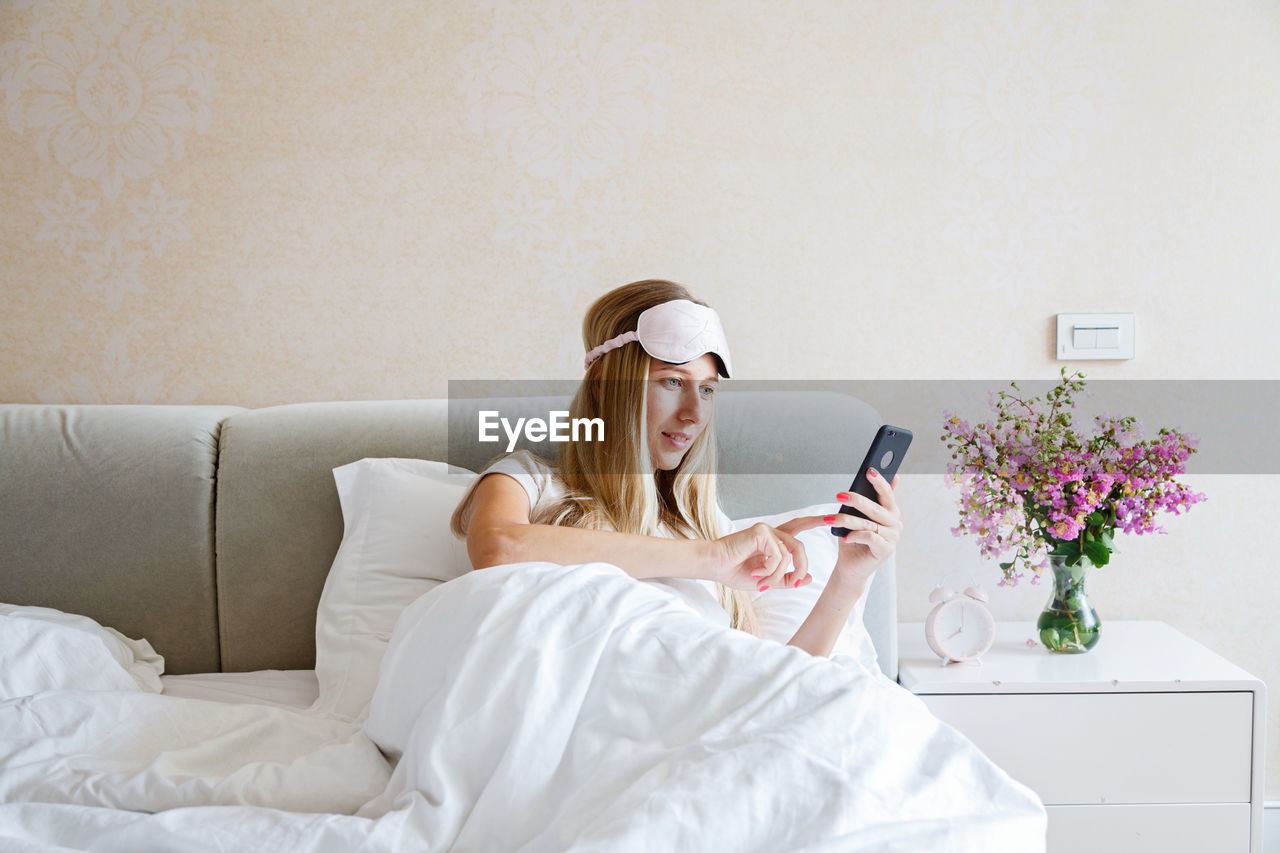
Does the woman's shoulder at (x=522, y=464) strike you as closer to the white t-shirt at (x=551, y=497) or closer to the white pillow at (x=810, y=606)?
the white t-shirt at (x=551, y=497)

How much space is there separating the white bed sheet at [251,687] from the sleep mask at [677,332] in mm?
761

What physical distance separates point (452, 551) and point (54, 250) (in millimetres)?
1028

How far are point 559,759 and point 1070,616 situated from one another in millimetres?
1084

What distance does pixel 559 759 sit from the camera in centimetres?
80

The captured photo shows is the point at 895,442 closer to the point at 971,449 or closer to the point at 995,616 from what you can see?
the point at 971,449

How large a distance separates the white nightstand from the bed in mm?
198

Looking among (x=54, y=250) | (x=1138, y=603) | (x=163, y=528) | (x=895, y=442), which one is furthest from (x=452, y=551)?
(x=1138, y=603)

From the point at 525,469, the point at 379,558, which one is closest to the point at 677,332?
the point at 525,469

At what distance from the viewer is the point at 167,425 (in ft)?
5.15

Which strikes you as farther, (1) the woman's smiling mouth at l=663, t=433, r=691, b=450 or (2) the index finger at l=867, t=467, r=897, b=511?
(1) the woman's smiling mouth at l=663, t=433, r=691, b=450

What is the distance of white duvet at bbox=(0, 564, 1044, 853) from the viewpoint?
677mm

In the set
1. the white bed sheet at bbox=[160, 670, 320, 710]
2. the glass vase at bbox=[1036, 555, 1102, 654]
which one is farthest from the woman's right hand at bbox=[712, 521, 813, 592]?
the white bed sheet at bbox=[160, 670, 320, 710]

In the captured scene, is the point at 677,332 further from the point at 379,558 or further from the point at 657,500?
the point at 379,558

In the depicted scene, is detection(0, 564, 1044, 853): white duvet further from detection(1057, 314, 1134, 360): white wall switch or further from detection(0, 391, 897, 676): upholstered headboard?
detection(1057, 314, 1134, 360): white wall switch
